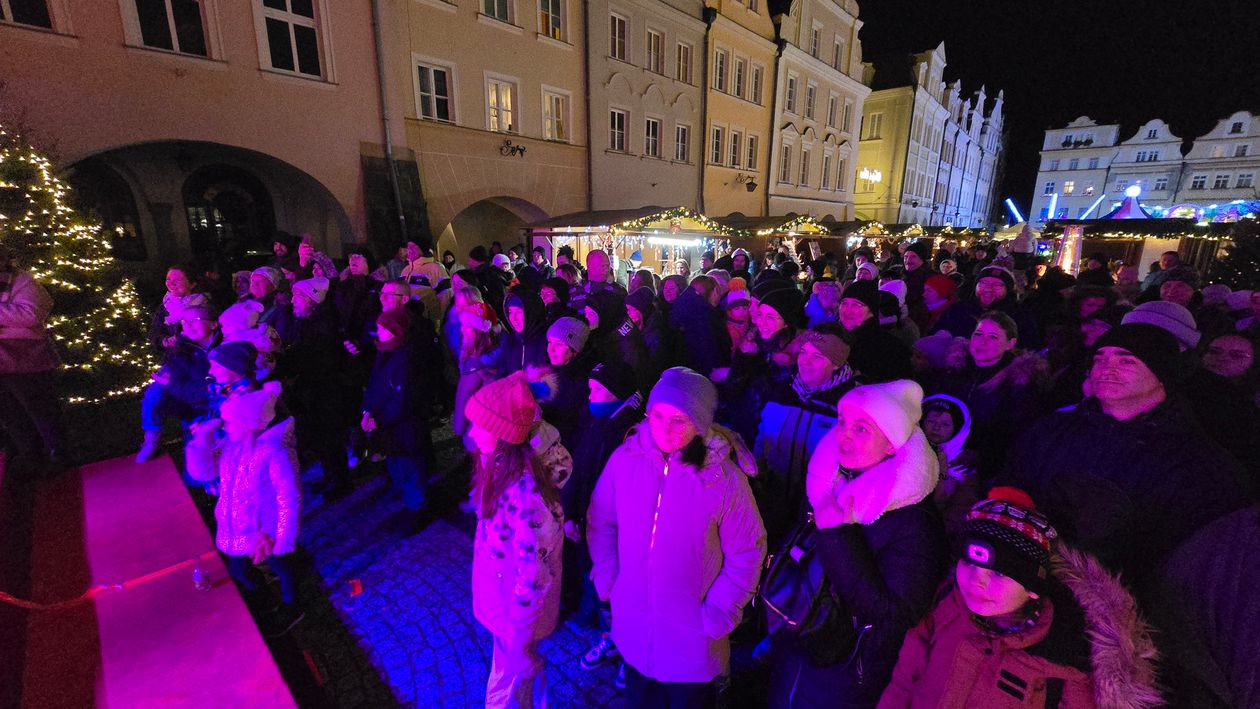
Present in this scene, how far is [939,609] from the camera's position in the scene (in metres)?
1.68

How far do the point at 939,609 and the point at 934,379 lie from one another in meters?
2.26

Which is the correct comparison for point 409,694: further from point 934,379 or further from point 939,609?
point 934,379

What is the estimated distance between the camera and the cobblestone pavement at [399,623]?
2.92m

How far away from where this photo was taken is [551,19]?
13.9 m

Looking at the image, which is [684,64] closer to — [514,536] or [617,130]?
[617,130]

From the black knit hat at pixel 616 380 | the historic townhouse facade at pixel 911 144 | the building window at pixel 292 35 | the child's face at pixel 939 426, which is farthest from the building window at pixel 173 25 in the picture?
the historic townhouse facade at pixel 911 144

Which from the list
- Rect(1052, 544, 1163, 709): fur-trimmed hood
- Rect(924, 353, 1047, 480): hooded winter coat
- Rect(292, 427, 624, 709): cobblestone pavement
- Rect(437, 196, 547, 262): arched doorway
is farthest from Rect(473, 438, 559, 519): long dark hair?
Rect(437, 196, 547, 262): arched doorway

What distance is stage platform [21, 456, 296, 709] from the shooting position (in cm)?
283

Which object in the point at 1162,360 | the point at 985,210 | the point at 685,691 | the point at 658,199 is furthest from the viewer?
the point at 985,210

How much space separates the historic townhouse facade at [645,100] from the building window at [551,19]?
924 mm

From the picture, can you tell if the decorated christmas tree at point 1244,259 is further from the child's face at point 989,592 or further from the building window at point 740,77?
the building window at point 740,77

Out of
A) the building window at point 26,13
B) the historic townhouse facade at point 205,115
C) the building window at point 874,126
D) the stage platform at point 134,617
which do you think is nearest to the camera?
the stage platform at point 134,617

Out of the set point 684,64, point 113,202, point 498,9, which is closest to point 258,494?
point 113,202

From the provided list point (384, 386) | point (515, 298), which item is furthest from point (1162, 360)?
point (384, 386)
